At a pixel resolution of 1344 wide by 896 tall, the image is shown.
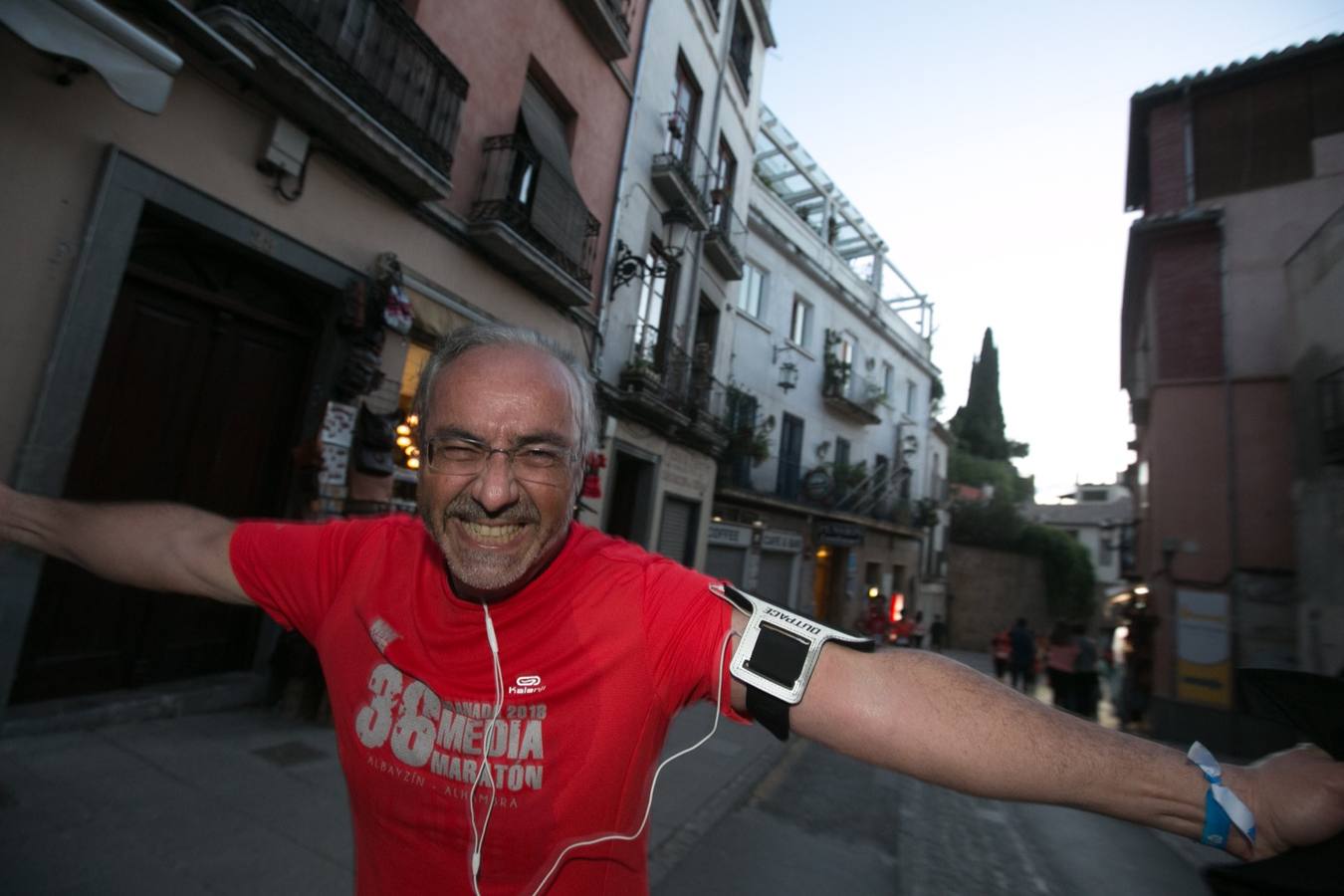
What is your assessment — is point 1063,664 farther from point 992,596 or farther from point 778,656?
point 992,596

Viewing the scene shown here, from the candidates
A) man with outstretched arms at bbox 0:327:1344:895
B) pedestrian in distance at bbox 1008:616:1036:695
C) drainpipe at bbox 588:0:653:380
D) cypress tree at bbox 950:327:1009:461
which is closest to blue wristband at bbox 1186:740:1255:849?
man with outstretched arms at bbox 0:327:1344:895

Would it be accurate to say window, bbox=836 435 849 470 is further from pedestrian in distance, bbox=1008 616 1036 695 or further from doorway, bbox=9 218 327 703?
doorway, bbox=9 218 327 703

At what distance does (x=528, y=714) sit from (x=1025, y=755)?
940 mm

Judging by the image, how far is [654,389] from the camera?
10.6m

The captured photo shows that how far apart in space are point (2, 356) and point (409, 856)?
4.20 m

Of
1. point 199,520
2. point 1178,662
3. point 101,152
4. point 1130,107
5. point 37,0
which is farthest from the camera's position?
point 1130,107

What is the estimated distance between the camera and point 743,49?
14.3 metres

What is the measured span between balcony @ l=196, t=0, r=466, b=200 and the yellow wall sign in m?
13.0

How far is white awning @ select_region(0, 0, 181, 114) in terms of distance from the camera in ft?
9.61

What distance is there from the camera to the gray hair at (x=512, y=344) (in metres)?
1.55

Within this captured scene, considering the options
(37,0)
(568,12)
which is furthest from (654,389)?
(37,0)

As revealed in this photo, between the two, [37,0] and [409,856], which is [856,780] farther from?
[37,0]

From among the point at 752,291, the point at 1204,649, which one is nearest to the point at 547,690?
the point at 1204,649

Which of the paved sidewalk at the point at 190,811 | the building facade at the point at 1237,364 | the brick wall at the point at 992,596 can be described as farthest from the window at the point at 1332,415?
the brick wall at the point at 992,596
